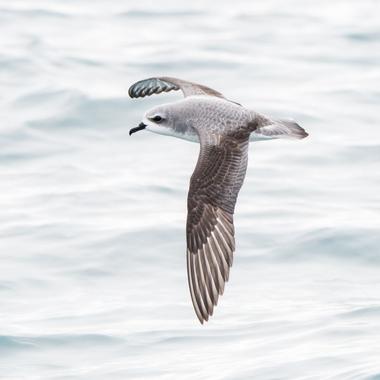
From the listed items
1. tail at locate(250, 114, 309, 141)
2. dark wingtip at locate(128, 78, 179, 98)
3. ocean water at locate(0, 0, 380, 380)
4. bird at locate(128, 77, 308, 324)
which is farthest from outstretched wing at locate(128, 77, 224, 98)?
ocean water at locate(0, 0, 380, 380)

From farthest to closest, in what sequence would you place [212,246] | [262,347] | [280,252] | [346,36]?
[346,36] → [280,252] → [262,347] → [212,246]

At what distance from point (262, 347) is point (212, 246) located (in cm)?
113

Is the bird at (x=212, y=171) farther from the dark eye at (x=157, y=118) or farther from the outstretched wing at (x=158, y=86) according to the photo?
the outstretched wing at (x=158, y=86)

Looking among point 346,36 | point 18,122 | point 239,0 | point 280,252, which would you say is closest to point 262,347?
point 280,252

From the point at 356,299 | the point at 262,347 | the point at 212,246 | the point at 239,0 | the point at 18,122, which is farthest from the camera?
the point at 239,0

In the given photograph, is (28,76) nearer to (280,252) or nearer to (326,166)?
(326,166)

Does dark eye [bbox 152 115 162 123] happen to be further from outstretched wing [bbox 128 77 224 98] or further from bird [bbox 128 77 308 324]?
outstretched wing [bbox 128 77 224 98]

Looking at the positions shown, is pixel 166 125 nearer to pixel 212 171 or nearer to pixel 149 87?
pixel 212 171

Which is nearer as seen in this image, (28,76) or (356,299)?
(356,299)

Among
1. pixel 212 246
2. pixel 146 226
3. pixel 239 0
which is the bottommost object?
pixel 239 0

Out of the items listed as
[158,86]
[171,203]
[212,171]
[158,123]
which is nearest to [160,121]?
[158,123]

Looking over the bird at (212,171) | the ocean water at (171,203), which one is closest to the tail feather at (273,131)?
the bird at (212,171)

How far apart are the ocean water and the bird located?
2.71 feet

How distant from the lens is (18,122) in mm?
16500
